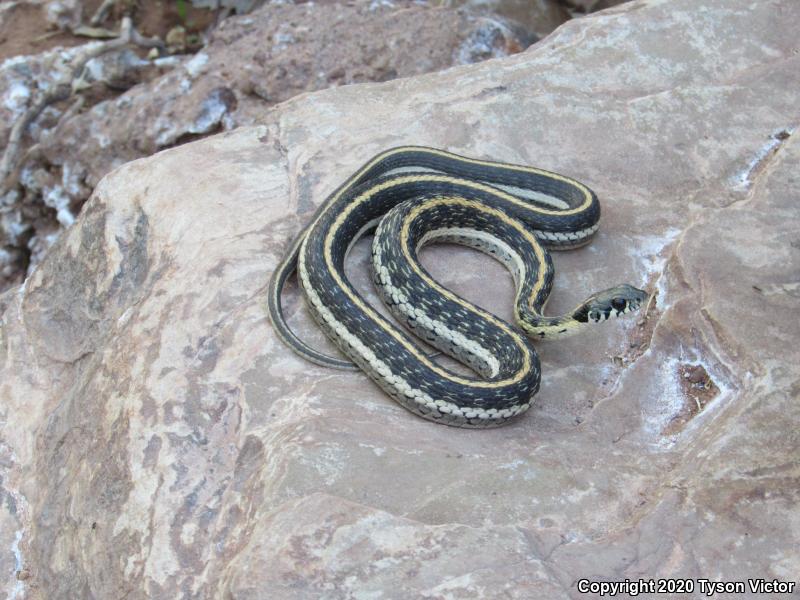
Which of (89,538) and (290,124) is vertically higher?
(290,124)

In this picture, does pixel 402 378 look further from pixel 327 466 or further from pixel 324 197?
pixel 324 197

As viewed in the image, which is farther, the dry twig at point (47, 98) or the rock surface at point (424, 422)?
the dry twig at point (47, 98)

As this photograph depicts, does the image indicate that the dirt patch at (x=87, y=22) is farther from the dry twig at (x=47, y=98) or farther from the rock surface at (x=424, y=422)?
the rock surface at (x=424, y=422)

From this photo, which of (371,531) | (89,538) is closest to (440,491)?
(371,531)

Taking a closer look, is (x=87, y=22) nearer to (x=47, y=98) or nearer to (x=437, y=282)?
(x=47, y=98)

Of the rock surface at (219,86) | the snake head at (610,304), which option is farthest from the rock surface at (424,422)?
the rock surface at (219,86)

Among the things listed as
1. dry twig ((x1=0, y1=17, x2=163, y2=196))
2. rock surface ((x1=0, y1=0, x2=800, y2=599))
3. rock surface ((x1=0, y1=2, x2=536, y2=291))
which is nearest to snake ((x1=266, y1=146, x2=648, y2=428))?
rock surface ((x1=0, y1=0, x2=800, y2=599))

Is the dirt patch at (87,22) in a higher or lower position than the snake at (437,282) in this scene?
higher

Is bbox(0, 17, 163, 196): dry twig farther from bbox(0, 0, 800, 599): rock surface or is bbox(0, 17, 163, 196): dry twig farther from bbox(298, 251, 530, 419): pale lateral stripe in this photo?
bbox(298, 251, 530, 419): pale lateral stripe
